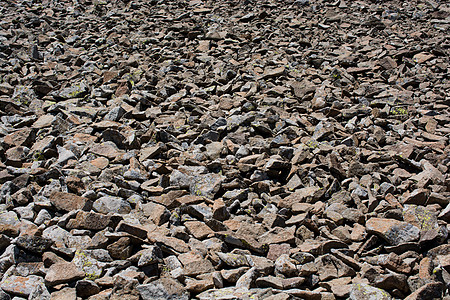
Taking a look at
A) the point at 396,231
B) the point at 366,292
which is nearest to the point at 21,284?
the point at 366,292

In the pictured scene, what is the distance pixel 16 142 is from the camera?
690 cm

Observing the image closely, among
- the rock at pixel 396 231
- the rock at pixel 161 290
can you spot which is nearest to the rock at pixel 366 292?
the rock at pixel 396 231

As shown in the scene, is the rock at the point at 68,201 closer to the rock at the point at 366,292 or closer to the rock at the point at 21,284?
the rock at the point at 21,284

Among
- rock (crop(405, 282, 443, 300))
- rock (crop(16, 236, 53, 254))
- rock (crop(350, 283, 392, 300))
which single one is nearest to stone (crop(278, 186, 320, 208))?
rock (crop(350, 283, 392, 300))

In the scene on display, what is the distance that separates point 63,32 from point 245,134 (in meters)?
7.95

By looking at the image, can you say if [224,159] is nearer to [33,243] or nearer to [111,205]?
[111,205]

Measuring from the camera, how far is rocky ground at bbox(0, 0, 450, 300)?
4.31 m

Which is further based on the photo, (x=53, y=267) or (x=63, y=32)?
(x=63, y=32)

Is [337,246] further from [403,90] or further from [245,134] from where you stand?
[403,90]

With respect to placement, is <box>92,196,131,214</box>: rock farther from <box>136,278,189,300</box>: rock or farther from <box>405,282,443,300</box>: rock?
<box>405,282,443,300</box>: rock

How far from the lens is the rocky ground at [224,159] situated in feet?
14.1

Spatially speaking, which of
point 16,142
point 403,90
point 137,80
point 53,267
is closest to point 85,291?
point 53,267

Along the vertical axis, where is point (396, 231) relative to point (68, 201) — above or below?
below

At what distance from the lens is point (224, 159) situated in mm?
6621
